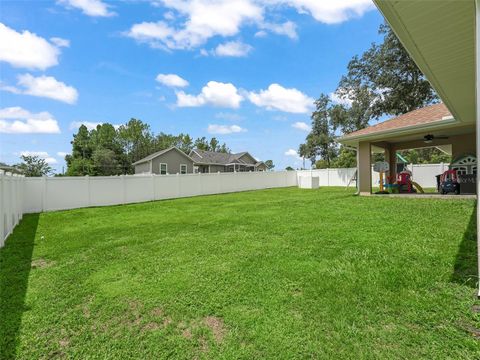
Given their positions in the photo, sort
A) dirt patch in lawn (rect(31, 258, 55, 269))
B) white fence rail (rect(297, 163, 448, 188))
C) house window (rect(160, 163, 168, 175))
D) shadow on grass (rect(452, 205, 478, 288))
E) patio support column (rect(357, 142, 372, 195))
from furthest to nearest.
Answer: house window (rect(160, 163, 168, 175)) < white fence rail (rect(297, 163, 448, 188)) < patio support column (rect(357, 142, 372, 195)) < dirt patch in lawn (rect(31, 258, 55, 269)) < shadow on grass (rect(452, 205, 478, 288))

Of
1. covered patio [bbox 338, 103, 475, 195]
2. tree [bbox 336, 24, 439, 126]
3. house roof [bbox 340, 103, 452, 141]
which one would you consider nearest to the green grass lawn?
covered patio [bbox 338, 103, 475, 195]

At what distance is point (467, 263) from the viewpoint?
360 centimetres

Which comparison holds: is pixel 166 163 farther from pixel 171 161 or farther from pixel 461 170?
pixel 461 170

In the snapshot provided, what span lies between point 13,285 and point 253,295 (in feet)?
10.6

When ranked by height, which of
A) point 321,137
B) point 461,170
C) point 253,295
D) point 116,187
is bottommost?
point 253,295

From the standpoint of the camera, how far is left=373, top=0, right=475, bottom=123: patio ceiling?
3348 mm

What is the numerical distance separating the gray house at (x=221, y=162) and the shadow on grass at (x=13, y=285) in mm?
26353

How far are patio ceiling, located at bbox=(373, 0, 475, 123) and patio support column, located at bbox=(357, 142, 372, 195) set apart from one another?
6852mm

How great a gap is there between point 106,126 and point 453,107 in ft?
156

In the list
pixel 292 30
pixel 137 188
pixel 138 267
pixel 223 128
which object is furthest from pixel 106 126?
pixel 138 267

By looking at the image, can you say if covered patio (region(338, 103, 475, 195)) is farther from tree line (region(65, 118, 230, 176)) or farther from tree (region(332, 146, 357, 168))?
tree line (region(65, 118, 230, 176))

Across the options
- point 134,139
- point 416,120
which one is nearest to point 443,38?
point 416,120

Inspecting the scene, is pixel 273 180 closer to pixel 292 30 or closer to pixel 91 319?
pixel 292 30

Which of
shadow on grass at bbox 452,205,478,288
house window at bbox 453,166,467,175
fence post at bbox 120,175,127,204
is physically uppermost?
house window at bbox 453,166,467,175
